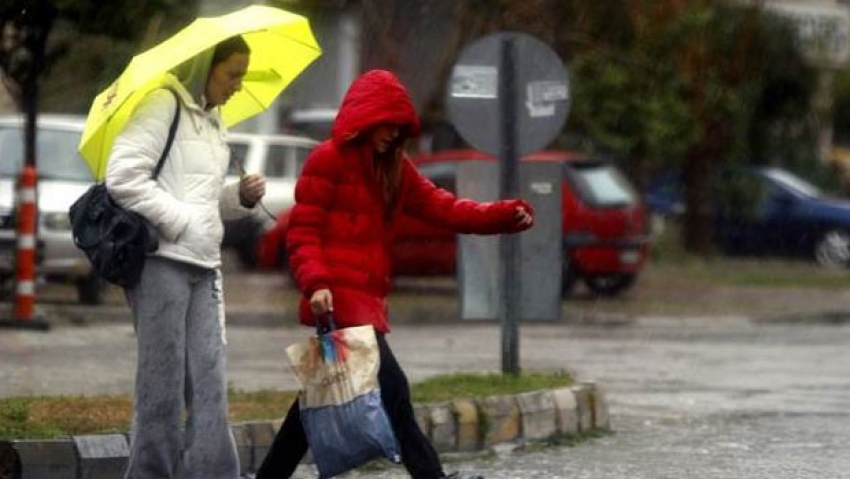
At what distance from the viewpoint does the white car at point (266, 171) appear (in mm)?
27906

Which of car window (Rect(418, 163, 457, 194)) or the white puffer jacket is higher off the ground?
the white puffer jacket

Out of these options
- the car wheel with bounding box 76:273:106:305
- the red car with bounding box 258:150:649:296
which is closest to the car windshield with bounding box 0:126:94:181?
the car wheel with bounding box 76:273:106:305

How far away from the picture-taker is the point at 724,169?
35188mm

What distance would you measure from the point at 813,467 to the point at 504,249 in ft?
8.95

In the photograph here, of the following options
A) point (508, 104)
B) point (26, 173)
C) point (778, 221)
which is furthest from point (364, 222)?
point (778, 221)

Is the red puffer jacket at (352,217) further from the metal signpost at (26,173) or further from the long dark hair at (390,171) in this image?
the metal signpost at (26,173)

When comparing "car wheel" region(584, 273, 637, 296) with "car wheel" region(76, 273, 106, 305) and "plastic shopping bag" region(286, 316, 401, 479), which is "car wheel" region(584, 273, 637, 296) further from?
"plastic shopping bag" region(286, 316, 401, 479)

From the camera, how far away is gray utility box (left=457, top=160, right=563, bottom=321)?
1315 cm

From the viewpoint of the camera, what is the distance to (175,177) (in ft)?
27.7

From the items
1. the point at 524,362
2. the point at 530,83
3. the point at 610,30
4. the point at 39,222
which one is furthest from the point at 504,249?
the point at 610,30

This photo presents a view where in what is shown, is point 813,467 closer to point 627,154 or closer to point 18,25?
point 18,25

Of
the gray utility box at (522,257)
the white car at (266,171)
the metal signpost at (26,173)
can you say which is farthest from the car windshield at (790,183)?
the gray utility box at (522,257)

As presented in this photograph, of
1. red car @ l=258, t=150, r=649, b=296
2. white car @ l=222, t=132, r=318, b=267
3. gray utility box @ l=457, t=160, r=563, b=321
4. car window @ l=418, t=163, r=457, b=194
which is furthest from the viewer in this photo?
white car @ l=222, t=132, r=318, b=267

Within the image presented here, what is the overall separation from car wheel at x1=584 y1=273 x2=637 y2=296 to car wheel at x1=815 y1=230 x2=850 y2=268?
9855 mm
